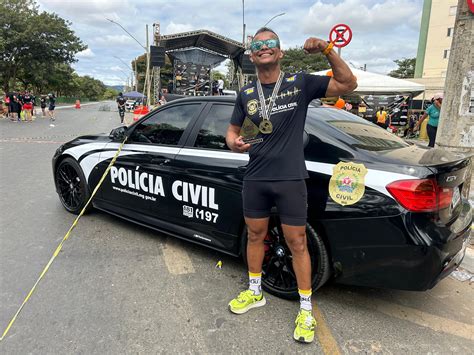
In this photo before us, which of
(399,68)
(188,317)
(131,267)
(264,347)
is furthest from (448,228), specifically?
(399,68)

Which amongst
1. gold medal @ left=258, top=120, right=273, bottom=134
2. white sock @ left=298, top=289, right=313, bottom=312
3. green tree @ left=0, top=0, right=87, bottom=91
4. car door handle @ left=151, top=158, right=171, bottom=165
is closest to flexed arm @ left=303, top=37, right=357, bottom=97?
gold medal @ left=258, top=120, right=273, bottom=134

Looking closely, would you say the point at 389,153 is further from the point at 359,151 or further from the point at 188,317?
the point at 188,317

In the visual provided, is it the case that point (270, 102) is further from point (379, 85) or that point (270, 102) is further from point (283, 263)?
point (379, 85)

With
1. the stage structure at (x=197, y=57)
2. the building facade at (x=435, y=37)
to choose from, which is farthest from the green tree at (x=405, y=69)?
the stage structure at (x=197, y=57)

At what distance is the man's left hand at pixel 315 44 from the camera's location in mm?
2191

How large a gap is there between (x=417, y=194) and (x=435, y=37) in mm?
55959

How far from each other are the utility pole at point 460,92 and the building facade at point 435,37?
160 feet

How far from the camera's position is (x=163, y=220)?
11.7ft

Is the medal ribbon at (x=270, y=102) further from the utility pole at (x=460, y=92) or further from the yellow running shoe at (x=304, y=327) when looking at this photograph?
the utility pole at (x=460, y=92)

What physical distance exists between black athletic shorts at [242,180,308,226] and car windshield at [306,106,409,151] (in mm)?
568

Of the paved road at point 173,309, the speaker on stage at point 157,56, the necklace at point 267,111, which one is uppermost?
the speaker on stage at point 157,56

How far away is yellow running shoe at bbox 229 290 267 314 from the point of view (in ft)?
8.59

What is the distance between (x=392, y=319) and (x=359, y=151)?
4.05 ft

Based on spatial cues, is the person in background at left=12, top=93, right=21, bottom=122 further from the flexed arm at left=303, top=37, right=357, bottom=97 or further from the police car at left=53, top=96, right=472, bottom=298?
the flexed arm at left=303, top=37, right=357, bottom=97
